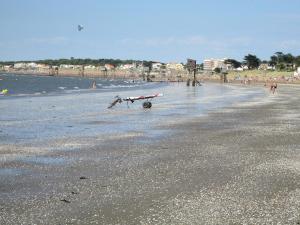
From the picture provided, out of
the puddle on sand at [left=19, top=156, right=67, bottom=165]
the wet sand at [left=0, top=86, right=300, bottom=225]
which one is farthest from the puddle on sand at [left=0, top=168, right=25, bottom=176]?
the puddle on sand at [left=19, top=156, right=67, bottom=165]

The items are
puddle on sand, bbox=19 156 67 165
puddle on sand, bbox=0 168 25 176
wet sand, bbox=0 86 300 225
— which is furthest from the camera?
puddle on sand, bbox=19 156 67 165

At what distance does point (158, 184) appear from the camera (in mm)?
10812

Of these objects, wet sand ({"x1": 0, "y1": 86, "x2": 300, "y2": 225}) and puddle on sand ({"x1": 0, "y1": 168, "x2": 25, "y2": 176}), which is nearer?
wet sand ({"x1": 0, "y1": 86, "x2": 300, "y2": 225})

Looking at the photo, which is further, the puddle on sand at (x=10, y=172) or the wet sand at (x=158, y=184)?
the puddle on sand at (x=10, y=172)

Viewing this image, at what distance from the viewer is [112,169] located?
1264 cm

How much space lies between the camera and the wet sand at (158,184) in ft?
27.7

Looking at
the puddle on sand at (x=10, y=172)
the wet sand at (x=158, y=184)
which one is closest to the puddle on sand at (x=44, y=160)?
the wet sand at (x=158, y=184)

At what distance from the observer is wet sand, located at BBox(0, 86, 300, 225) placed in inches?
332

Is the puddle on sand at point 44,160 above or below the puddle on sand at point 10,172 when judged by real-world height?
below

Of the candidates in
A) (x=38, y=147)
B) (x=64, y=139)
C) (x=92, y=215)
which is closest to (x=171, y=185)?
(x=92, y=215)

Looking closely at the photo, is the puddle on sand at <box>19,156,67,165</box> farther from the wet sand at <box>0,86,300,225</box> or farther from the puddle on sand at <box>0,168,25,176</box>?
the puddle on sand at <box>0,168,25,176</box>

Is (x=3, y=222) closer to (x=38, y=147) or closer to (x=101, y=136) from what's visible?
(x=38, y=147)

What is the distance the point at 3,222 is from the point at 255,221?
4.29 metres

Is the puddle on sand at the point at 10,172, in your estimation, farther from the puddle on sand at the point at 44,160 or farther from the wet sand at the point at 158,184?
the puddle on sand at the point at 44,160
